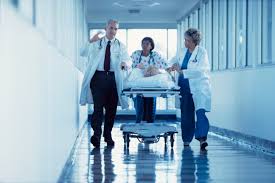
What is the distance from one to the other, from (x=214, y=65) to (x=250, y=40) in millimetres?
2461

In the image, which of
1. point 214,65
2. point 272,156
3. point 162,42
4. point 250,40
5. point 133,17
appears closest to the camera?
point 272,156

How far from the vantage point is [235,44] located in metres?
7.96

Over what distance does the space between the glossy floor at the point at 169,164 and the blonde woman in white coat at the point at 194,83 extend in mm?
292

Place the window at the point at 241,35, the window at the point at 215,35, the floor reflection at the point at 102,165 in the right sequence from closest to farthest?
the floor reflection at the point at 102,165 → the window at the point at 241,35 → the window at the point at 215,35

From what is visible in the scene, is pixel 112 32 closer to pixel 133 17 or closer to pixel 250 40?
pixel 250 40

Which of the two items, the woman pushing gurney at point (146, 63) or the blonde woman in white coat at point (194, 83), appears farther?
the woman pushing gurney at point (146, 63)

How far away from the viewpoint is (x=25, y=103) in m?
2.09

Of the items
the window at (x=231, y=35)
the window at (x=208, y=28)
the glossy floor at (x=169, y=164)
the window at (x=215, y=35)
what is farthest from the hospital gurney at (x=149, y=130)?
the window at (x=208, y=28)

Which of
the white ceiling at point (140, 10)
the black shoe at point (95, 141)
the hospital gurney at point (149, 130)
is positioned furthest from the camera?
the white ceiling at point (140, 10)

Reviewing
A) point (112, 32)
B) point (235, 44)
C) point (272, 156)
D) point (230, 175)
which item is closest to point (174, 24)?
point (235, 44)

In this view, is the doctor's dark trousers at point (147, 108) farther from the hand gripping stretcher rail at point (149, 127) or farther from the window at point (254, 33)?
the window at point (254, 33)

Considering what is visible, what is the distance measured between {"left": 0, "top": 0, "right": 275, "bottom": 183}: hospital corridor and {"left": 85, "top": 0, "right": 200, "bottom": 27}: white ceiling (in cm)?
10

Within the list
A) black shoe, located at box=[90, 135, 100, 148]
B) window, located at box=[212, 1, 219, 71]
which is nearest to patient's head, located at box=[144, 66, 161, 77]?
black shoe, located at box=[90, 135, 100, 148]

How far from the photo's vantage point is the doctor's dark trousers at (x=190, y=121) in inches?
242
